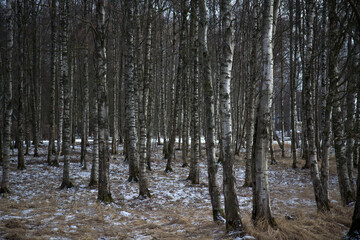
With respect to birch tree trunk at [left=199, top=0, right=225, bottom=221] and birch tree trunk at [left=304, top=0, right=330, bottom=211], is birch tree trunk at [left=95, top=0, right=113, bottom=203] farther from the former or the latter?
birch tree trunk at [left=304, top=0, right=330, bottom=211]

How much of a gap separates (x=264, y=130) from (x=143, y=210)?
14.7 ft

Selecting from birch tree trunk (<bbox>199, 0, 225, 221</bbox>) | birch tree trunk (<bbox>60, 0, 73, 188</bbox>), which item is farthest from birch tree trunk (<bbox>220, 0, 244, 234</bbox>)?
birch tree trunk (<bbox>60, 0, 73, 188</bbox>)

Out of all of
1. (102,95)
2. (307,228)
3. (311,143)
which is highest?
(102,95)

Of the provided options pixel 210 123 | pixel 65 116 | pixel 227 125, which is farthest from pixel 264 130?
pixel 65 116

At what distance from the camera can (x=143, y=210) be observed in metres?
7.22

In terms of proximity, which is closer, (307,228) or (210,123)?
(307,228)

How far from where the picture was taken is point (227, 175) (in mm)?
4773

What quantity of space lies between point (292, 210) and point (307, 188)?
398 centimetres

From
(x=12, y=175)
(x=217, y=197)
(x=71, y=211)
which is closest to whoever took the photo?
(x=217, y=197)

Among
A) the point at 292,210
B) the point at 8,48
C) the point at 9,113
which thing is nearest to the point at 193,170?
the point at 292,210

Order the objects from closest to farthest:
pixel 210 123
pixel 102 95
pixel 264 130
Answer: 1. pixel 264 130
2. pixel 210 123
3. pixel 102 95

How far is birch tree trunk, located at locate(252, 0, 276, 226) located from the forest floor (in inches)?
15.3

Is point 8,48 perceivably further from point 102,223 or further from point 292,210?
point 292,210

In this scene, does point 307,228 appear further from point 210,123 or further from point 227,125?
point 210,123
